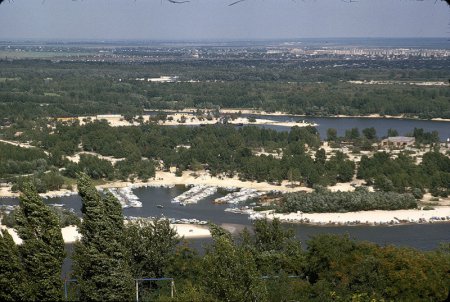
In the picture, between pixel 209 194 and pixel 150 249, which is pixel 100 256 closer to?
pixel 150 249

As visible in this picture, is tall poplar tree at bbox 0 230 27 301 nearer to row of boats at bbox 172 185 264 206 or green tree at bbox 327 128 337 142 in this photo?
row of boats at bbox 172 185 264 206

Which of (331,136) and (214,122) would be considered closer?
(331,136)

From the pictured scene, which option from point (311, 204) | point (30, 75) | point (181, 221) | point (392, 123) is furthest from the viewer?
point (30, 75)

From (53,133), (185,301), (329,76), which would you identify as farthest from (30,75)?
(185,301)

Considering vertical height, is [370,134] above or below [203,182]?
above

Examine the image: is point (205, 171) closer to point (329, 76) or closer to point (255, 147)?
point (255, 147)

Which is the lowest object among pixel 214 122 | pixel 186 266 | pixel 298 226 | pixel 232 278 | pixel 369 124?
pixel 369 124

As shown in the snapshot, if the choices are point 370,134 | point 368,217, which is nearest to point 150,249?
point 368,217
